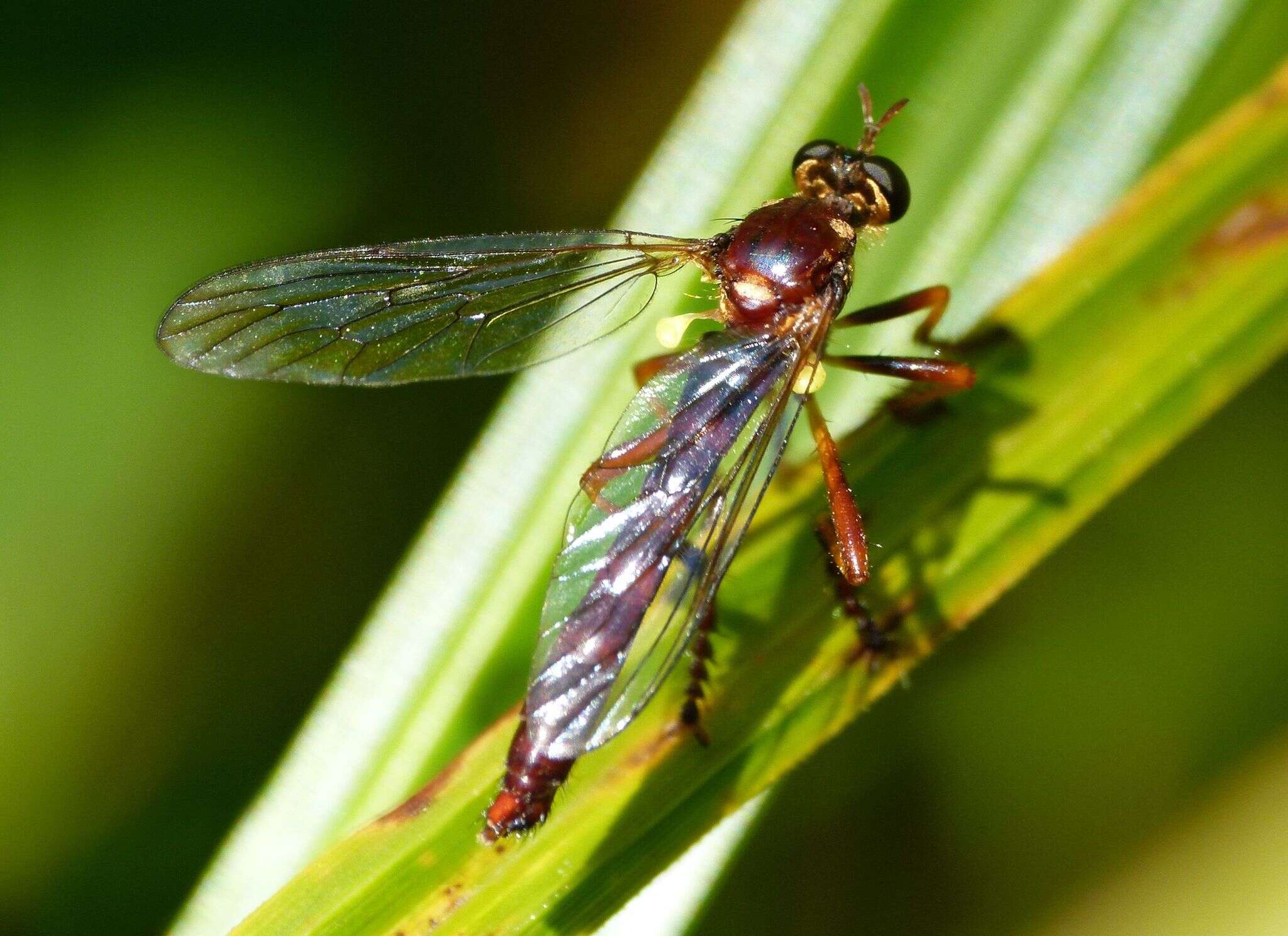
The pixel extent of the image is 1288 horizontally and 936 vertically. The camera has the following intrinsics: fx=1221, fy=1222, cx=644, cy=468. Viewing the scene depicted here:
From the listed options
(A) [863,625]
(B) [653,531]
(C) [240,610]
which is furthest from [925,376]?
(C) [240,610]

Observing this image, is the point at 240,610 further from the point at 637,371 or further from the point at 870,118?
the point at 870,118

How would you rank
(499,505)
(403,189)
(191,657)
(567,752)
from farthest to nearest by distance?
(403,189), (191,657), (499,505), (567,752)

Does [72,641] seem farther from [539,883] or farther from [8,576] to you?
[539,883]

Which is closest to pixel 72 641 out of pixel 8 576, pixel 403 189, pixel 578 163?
pixel 8 576

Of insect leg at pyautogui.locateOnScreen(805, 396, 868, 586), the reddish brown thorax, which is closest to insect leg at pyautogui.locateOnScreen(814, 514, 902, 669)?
insect leg at pyautogui.locateOnScreen(805, 396, 868, 586)

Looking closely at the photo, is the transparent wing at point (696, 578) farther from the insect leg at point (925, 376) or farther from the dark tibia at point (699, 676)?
the insect leg at point (925, 376)

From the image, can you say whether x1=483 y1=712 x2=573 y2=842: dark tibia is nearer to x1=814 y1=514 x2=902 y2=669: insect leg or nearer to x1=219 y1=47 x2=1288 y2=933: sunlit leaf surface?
x1=219 y1=47 x2=1288 y2=933: sunlit leaf surface
